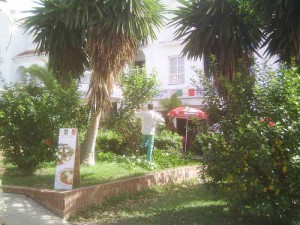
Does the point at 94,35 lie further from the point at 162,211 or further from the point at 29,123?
the point at 162,211

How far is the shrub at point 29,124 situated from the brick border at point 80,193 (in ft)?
3.07

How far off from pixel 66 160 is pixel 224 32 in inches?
164

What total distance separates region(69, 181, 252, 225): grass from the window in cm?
1141

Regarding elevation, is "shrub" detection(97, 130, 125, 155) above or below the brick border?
above

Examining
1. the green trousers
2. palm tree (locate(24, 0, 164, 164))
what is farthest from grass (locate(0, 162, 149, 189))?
palm tree (locate(24, 0, 164, 164))

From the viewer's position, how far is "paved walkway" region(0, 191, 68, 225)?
567 centimetres

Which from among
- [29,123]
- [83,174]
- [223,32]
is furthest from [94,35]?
[83,174]

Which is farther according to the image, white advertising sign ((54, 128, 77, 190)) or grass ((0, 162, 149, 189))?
grass ((0, 162, 149, 189))

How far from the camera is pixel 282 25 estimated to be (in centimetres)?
729

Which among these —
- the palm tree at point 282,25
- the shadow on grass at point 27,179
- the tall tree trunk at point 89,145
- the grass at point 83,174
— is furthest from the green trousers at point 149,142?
the palm tree at point 282,25

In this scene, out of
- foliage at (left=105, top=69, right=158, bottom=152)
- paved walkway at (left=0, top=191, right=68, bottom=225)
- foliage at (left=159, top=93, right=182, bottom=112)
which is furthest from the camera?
foliage at (left=159, top=93, right=182, bottom=112)

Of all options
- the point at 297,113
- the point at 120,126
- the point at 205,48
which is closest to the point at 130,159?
the point at 120,126

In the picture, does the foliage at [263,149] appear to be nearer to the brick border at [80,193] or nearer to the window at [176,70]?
the brick border at [80,193]

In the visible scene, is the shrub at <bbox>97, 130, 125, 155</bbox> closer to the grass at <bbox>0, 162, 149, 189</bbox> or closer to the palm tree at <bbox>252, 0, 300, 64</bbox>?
the grass at <bbox>0, 162, 149, 189</bbox>
